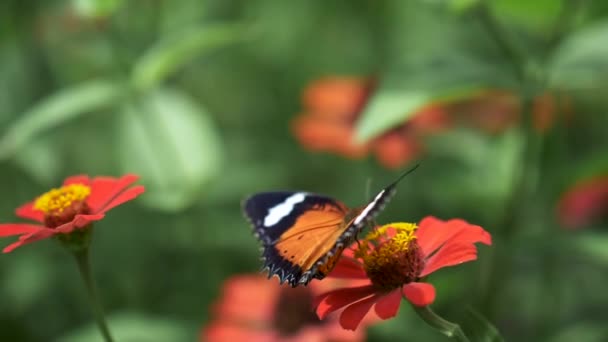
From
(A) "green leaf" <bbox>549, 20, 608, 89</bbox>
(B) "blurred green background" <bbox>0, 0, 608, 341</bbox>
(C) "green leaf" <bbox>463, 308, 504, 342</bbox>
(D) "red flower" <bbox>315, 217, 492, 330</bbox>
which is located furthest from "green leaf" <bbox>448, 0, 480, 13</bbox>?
(C) "green leaf" <bbox>463, 308, 504, 342</bbox>

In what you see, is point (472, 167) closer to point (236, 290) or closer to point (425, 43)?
point (236, 290)

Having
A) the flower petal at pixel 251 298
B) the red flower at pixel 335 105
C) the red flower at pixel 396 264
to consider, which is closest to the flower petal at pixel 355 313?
the red flower at pixel 396 264

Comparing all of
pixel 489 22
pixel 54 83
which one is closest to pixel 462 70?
pixel 489 22

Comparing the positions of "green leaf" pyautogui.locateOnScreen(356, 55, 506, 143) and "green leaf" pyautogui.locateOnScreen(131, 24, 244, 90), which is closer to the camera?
"green leaf" pyautogui.locateOnScreen(356, 55, 506, 143)

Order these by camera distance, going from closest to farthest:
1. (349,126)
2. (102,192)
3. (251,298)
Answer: (102,192) → (251,298) → (349,126)

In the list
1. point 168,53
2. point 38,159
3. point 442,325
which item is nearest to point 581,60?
point 168,53

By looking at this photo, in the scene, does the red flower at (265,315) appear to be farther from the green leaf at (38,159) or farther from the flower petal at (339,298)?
the flower petal at (339,298)

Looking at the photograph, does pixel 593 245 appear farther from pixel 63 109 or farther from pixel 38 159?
pixel 38 159

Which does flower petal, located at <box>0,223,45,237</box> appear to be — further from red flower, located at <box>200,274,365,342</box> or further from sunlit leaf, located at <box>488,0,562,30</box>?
sunlit leaf, located at <box>488,0,562,30</box>
